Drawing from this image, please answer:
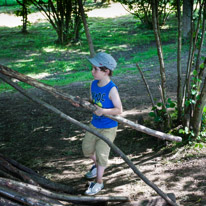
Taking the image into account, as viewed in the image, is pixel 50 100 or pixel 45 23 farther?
pixel 45 23

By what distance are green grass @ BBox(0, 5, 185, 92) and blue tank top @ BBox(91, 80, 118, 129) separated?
20.0 feet

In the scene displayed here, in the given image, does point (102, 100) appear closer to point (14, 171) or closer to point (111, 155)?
point (14, 171)

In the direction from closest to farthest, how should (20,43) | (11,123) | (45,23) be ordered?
(11,123), (20,43), (45,23)

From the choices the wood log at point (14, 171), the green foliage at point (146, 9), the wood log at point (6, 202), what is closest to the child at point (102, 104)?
the wood log at point (14, 171)

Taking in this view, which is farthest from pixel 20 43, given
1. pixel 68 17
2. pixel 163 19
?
pixel 163 19

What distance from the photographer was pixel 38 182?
3271 millimetres

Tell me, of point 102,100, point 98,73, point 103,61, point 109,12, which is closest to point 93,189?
point 102,100

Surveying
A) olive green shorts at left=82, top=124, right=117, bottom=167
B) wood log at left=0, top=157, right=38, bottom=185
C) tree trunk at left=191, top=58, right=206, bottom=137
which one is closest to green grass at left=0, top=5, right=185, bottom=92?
tree trunk at left=191, top=58, right=206, bottom=137

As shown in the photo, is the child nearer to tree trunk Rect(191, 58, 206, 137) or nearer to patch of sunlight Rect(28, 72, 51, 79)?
tree trunk Rect(191, 58, 206, 137)

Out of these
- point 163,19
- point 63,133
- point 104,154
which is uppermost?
point 163,19

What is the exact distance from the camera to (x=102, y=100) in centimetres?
342

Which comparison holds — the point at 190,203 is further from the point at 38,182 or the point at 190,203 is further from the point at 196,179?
the point at 38,182

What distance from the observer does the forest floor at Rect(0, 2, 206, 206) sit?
3610 millimetres

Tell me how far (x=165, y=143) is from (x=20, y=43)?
13786 millimetres
